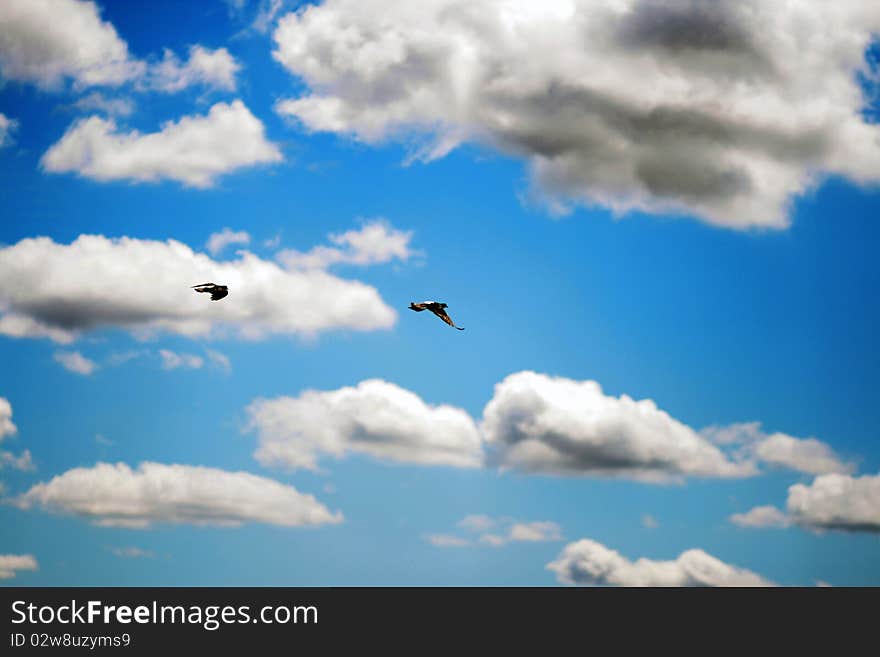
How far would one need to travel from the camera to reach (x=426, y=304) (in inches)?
6658

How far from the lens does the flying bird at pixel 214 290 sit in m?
157

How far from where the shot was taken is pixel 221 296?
160 metres

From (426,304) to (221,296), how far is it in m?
34.7

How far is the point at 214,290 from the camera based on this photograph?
522ft

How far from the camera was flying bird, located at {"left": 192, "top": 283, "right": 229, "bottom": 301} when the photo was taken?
156988 mm
